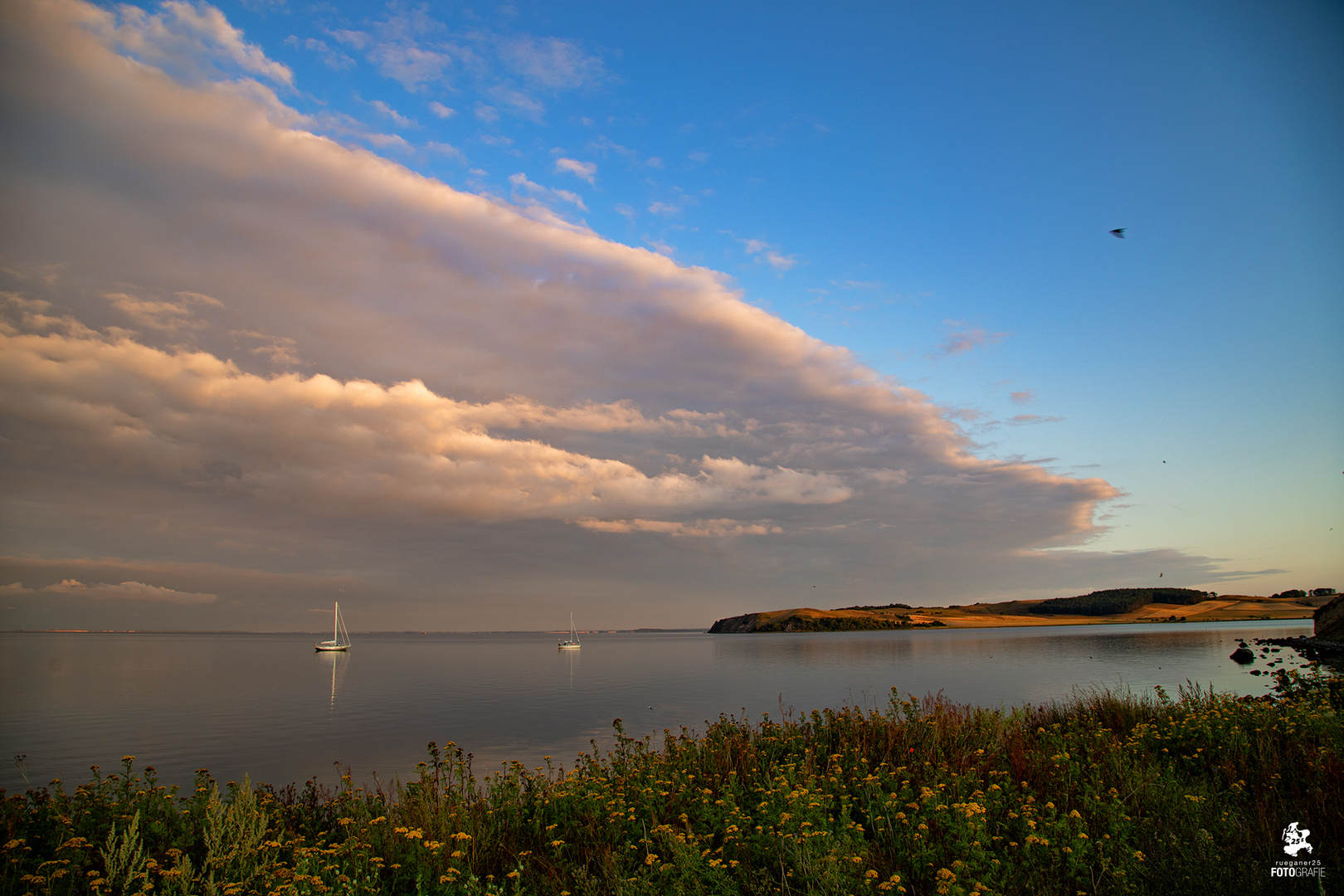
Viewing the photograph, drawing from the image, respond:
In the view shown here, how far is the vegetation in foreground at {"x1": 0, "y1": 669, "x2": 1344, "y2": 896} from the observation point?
7.41 metres

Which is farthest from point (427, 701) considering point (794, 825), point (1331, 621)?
point (1331, 621)

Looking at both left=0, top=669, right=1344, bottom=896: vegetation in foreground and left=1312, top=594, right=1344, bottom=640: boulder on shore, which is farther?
left=1312, top=594, right=1344, bottom=640: boulder on shore

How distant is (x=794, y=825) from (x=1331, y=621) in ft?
175

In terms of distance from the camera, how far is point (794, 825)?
8203mm

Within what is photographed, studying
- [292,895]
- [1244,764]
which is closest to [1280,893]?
[1244,764]

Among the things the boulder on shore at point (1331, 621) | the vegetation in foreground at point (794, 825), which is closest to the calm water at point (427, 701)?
the boulder on shore at point (1331, 621)

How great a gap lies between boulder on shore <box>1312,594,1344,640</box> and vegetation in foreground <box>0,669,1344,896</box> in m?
38.9

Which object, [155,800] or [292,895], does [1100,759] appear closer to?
[292,895]

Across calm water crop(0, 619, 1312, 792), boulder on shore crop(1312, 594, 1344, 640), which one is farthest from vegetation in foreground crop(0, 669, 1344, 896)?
boulder on shore crop(1312, 594, 1344, 640)

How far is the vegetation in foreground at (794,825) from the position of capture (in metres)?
7.41

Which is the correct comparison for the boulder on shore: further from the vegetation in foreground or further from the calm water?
the vegetation in foreground

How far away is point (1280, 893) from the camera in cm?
660

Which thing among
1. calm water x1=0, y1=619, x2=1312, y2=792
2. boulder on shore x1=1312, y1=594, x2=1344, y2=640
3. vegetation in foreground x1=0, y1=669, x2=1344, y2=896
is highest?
vegetation in foreground x1=0, y1=669, x2=1344, y2=896

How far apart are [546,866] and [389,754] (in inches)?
991
